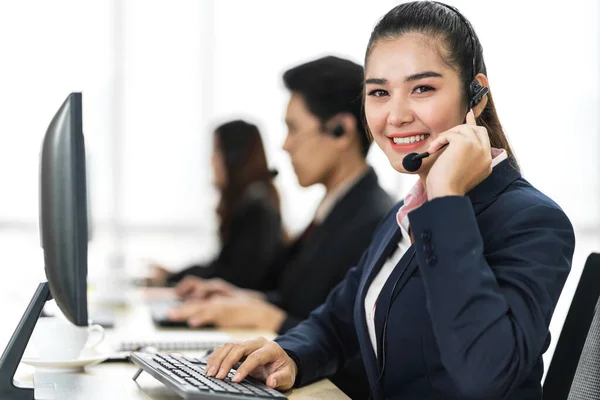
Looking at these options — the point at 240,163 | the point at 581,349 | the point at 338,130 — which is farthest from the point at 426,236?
the point at 240,163

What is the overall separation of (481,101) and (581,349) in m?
0.48

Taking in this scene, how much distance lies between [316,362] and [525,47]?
4.46 m

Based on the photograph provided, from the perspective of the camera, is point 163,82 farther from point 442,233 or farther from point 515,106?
point 442,233

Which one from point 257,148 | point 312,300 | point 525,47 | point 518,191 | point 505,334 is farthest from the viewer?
point 525,47

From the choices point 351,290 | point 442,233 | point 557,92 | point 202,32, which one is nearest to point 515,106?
point 557,92

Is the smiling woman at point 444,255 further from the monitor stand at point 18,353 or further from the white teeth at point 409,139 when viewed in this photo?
the monitor stand at point 18,353

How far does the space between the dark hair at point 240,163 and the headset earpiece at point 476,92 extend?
231 centimetres

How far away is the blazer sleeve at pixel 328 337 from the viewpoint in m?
1.51

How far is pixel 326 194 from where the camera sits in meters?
2.53

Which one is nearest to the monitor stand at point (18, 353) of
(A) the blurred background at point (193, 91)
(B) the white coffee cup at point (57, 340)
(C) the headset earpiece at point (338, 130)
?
(B) the white coffee cup at point (57, 340)

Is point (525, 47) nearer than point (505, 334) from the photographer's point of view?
No

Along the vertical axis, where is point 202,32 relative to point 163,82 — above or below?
above

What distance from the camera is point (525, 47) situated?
548 centimetres

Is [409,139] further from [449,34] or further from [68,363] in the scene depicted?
[68,363]
